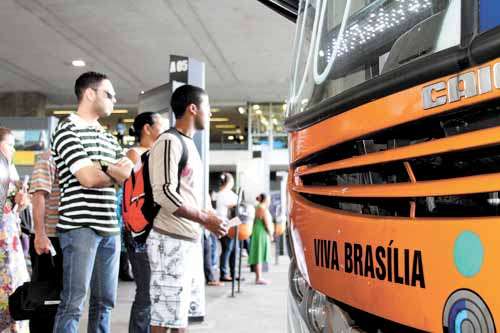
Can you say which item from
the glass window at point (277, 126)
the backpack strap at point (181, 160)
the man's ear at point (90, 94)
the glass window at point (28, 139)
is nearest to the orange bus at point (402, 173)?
the backpack strap at point (181, 160)

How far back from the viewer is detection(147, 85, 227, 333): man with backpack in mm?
2803

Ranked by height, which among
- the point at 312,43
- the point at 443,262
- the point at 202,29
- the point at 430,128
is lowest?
the point at 443,262

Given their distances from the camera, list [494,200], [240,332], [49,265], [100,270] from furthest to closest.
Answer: [240,332], [49,265], [100,270], [494,200]

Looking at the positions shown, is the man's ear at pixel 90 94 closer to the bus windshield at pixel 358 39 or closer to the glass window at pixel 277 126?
the bus windshield at pixel 358 39

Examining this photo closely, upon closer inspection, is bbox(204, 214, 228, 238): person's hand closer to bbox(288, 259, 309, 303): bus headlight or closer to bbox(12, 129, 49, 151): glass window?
bbox(288, 259, 309, 303): bus headlight

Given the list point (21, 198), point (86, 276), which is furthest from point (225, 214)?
point (86, 276)

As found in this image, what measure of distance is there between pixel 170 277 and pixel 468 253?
208 cm

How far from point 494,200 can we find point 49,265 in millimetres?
3019

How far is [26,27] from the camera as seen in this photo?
425 inches

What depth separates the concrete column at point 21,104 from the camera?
16938 mm

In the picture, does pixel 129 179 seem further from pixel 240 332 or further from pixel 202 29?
pixel 202 29

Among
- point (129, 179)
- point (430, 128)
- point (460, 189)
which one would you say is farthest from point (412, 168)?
point (129, 179)

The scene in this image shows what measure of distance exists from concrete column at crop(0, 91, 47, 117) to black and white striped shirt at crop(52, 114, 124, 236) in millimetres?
14871

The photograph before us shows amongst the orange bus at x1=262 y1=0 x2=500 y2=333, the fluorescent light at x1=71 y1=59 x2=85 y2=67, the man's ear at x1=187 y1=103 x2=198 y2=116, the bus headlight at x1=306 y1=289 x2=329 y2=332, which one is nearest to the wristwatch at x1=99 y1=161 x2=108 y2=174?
the man's ear at x1=187 y1=103 x2=198 y2=116
